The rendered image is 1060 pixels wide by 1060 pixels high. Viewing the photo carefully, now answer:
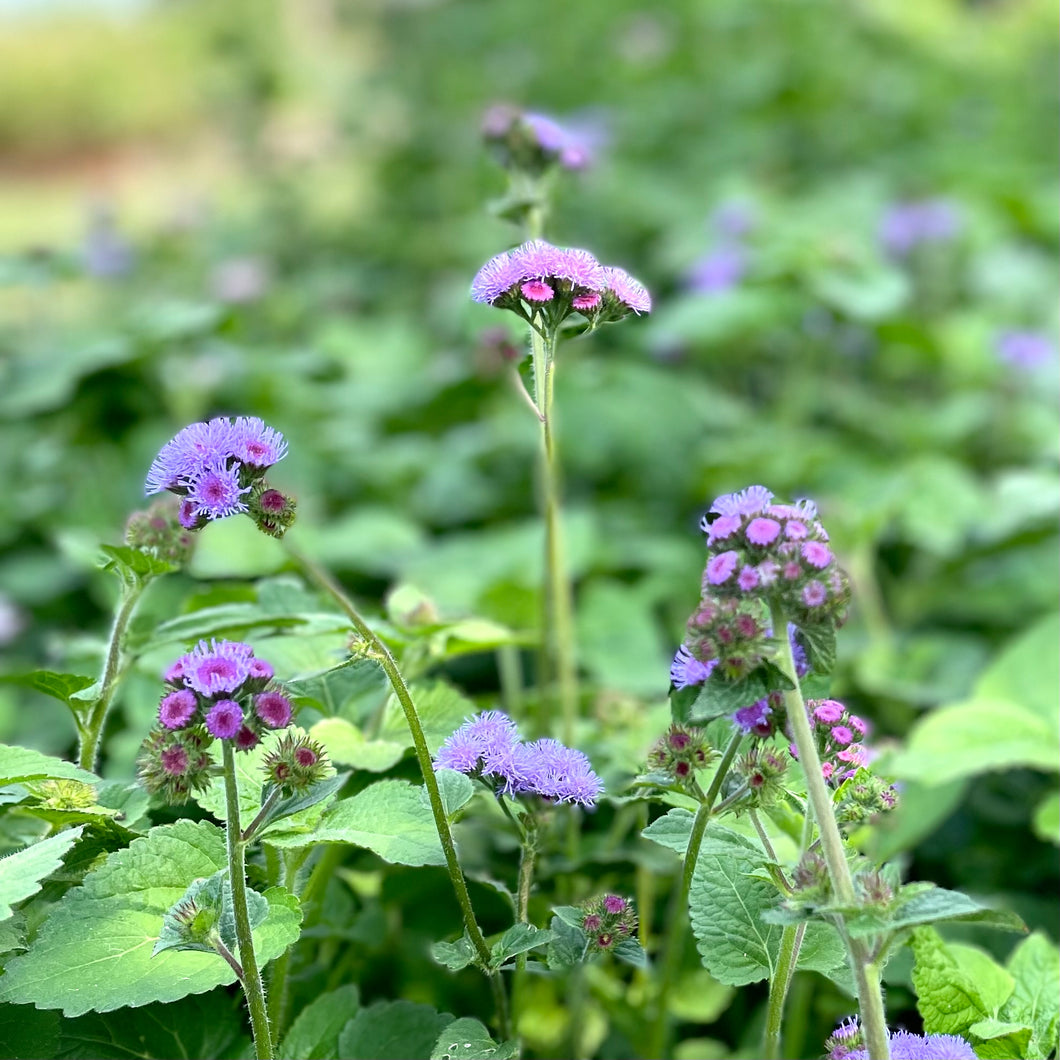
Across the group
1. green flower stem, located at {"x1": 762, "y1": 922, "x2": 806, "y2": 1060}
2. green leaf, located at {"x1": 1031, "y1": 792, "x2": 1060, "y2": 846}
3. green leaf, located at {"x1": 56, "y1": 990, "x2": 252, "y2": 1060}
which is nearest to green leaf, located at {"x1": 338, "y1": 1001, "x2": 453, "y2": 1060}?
green leaf, located at {"x1": 56, "y1": 990, "x2": 252, "y2": 1060}

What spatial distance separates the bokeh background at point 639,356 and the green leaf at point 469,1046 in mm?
576

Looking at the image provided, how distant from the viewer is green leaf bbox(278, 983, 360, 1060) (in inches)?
51.5

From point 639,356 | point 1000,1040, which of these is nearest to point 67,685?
point 1000,1040

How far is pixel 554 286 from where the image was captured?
129 centimetres

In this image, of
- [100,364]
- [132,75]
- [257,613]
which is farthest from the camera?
[132,75]

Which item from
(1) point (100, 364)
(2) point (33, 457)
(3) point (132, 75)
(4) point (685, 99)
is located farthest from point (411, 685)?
(3) point (132, 75)

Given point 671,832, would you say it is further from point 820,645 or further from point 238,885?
point 238,885

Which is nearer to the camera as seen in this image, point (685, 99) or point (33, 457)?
point (33, 457)

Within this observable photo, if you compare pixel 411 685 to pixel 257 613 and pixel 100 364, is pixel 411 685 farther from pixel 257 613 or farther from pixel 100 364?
pixel 100 364

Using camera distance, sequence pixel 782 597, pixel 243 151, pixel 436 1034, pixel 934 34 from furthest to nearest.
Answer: pixel 934 34, pixel 243 151, pixel 436 1034, pixel 782 597

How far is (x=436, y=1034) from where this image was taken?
4.43ft

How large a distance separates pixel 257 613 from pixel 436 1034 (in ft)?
1.78

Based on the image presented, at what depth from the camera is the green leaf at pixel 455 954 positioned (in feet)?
Result: 3.92

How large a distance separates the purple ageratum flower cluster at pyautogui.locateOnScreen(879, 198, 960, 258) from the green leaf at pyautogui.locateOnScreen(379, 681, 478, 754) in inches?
119
